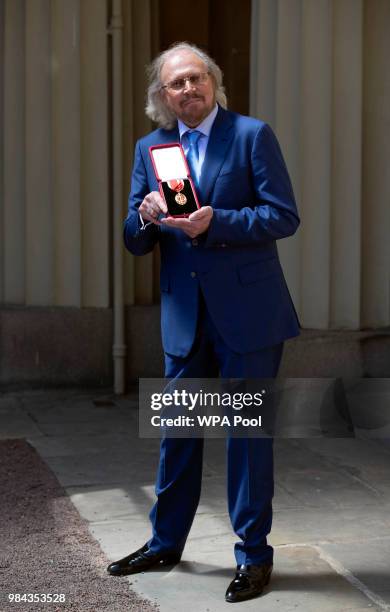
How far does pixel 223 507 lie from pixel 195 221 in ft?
6.19

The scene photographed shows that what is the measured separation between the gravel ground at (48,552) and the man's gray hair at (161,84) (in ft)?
5.87

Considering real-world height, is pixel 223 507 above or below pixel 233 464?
below

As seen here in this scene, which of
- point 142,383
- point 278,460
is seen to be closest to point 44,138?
point 142,383

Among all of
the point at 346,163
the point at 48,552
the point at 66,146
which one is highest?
the point at 66,146

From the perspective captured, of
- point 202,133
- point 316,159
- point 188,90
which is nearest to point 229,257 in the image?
point 202,133

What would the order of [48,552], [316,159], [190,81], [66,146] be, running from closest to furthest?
[190,81] < [48,552] < [316,159] < [66,146]

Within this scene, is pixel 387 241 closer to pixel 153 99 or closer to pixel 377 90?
pixel 377 90

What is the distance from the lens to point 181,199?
12.6 ft

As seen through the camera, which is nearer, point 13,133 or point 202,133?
point 202,133

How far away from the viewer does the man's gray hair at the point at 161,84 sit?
4.04 m

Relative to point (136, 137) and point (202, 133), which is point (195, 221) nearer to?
point (202, 133)

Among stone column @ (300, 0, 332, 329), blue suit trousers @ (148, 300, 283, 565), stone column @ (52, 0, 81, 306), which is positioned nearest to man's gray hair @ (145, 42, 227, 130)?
blue suit trousers @ (148, 300, 283, 565)

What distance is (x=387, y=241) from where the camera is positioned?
7.35 metres

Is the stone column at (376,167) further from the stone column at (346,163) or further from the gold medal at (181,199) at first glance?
the gold medal at (181,199)
